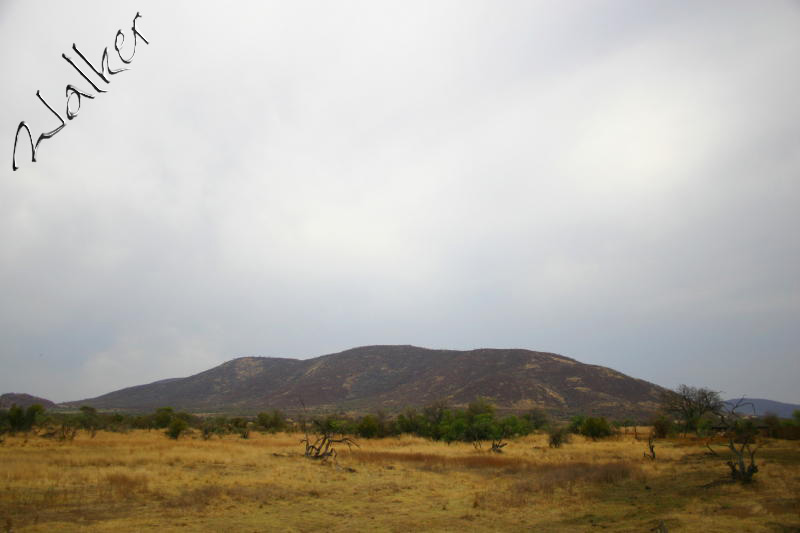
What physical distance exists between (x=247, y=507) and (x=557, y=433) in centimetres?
2637

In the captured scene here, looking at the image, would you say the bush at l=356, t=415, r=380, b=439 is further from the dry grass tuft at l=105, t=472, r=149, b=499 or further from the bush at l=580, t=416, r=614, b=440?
the dry grass tuft at l=105, t=472, r=149, b=499

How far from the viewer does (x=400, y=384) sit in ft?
351

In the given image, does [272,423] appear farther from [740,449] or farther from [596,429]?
[740,449]

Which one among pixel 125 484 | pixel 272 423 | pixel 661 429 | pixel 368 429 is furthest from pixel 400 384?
pixel 125 484

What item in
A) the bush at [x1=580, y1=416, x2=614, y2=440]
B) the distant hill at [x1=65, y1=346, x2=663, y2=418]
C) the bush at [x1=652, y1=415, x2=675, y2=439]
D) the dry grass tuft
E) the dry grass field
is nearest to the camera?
the dry grass field

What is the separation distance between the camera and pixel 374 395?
103 m

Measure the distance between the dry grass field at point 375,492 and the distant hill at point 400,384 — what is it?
5380cm

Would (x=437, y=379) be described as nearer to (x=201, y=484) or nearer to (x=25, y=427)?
(x=25, y=427)

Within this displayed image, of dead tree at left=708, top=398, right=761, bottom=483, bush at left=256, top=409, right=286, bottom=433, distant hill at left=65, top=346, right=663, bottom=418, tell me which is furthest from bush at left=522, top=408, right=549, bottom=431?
bush at left=256, top=409, right=286, bottom=433

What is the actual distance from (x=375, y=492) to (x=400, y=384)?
3613 inches

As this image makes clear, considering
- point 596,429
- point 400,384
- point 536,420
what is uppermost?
point 400,384

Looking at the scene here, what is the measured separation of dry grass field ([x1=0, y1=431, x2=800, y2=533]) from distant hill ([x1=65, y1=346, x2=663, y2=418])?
177ft

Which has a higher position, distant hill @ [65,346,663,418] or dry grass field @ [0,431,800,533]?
distant hill @ [65,346,663,418]

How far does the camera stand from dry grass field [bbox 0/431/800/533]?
11766 millimetres
